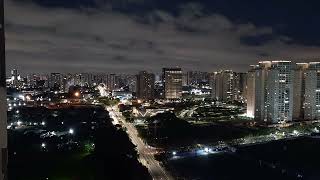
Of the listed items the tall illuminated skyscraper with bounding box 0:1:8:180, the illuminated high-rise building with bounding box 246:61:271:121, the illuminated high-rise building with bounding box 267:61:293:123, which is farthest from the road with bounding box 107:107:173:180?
the tall illuminated skyscraper with bounding box 0:1:8:180

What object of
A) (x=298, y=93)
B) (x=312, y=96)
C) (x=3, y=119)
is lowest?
(x=312, y=96)

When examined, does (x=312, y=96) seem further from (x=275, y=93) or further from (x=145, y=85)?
(x=145, y=85)

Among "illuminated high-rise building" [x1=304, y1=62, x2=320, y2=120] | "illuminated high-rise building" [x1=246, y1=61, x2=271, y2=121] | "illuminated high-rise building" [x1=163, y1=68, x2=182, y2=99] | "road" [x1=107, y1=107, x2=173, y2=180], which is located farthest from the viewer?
"illuminated high-rise building" [x1=163, y1=68, x2=182, y2=99]

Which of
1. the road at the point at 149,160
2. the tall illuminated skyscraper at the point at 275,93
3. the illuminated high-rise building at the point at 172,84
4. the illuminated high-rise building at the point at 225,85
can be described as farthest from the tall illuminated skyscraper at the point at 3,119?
the illuminated high-rise building at the point at 172,84

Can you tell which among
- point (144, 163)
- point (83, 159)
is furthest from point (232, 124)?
point (83, 159)

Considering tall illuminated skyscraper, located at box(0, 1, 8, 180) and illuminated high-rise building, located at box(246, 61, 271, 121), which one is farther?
illuminated high-rise building, located at box(246, 61, 271, 121)

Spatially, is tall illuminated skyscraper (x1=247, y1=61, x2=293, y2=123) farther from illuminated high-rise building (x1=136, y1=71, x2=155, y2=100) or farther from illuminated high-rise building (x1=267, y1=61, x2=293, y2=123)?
illuminated high-rise building (x1=136, y1=71, x2=155, y2=100)

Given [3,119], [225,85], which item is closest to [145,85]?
[225,85]

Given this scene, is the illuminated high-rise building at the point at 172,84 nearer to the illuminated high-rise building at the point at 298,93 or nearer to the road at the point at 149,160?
the illuminated high-rise building at the point at 298,93

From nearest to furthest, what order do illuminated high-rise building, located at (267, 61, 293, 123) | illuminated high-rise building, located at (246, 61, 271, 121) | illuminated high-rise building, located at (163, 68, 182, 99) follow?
illuminated high-rise building, located at (267, 61, 293, 123) → illuminated high-rise building, located at (246, 61, 271, 121) → illuminated high-rise building, located at (163, 68, 182, 99)
